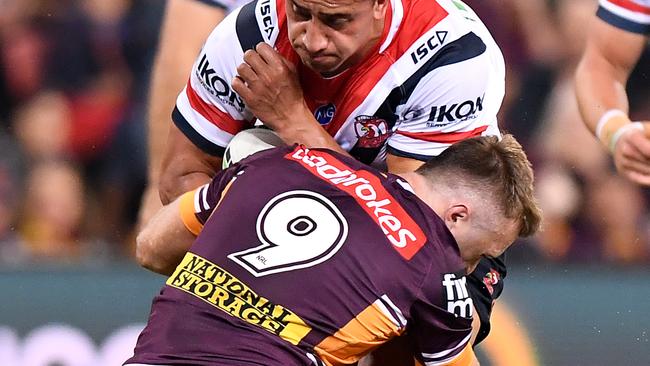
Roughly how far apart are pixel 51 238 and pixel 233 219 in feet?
7.12

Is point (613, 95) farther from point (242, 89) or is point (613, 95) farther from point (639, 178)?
point (242, 89)

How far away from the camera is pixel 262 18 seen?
2514 millimetres

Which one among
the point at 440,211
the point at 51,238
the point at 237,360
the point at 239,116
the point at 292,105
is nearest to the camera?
the point at 237,360

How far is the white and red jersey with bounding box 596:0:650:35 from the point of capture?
141 inches

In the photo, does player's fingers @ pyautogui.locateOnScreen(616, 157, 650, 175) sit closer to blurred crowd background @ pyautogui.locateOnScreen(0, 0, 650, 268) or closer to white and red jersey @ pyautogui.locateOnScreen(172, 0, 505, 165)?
blurred crowd background @ pyautogui.locateOnScreen(0, 0, 650, 268)

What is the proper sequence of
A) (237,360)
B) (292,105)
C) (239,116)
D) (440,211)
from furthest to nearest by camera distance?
(239,116) < (292,105) < (440,211) < (237,360)

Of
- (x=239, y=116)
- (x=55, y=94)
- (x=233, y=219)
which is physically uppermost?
(x=233, y=219)

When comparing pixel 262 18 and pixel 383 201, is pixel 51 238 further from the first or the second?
pixel 383 201

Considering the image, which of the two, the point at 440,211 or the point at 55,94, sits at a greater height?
the point at 440,211

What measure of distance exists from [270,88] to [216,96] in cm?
23

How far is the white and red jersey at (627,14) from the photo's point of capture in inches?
141

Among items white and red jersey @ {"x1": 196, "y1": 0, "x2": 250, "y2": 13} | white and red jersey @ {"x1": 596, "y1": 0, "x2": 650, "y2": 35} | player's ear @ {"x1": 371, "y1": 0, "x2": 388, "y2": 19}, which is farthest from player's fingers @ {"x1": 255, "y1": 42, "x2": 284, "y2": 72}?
white and red jersey @ {"x1": 596, "y1": 0, "x2": 650, "y2": 35}

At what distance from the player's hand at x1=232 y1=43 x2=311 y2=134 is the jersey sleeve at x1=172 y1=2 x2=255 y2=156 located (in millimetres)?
80

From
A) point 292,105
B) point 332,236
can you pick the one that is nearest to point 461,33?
point 292,105
